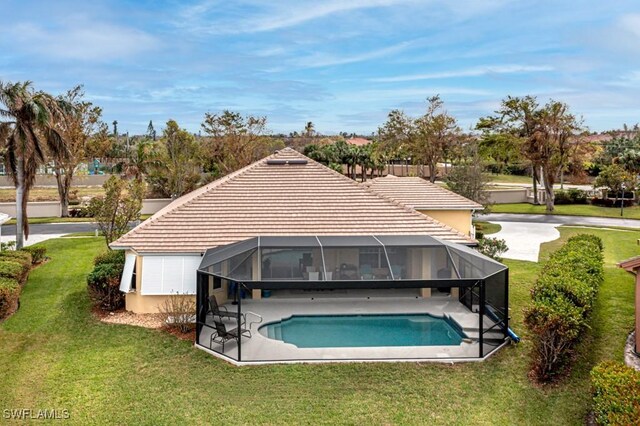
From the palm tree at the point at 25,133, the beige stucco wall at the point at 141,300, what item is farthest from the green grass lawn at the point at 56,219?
the beige stucco wall at the point at 141,300

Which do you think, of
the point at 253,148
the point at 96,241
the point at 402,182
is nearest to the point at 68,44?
the point at 96,241

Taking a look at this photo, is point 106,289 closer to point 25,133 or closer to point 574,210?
point 25,133

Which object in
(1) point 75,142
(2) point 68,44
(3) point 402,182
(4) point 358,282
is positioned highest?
(2) point 68,44

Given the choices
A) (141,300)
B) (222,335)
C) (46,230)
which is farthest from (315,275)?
(46,230)

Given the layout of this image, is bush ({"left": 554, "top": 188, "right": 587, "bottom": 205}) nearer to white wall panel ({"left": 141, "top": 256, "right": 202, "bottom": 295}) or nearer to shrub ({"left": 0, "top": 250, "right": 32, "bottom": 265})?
white wall panel ({"left": 141, "top": 256, "right": 202, "bottom": 295})

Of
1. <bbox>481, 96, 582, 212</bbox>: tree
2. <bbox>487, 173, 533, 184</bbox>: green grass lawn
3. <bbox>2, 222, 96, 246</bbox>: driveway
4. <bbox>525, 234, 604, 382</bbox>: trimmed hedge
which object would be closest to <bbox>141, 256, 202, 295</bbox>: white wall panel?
<bbox>525, 234, 604, 382</bbox>: trimmed hedge

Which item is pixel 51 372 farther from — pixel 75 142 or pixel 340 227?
pixel 75 142
